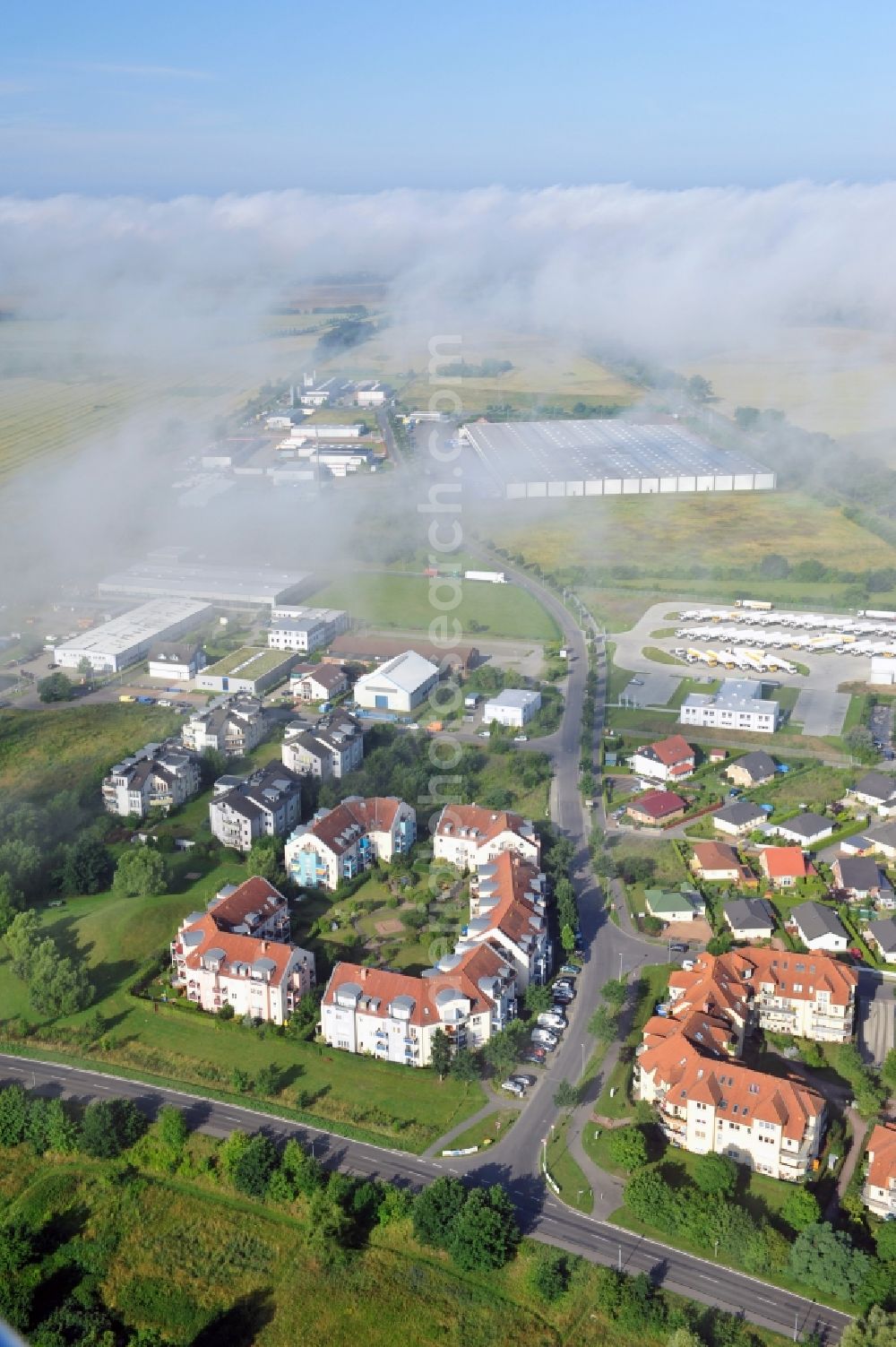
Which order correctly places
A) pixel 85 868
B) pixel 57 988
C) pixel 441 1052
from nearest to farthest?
pixel 441 1052 < pixel 57 988 < pixel 85 868

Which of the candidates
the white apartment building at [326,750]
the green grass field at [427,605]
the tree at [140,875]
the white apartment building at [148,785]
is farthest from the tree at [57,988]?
the green grass field at [427,605]

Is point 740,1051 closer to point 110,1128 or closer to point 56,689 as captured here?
point 110,1128

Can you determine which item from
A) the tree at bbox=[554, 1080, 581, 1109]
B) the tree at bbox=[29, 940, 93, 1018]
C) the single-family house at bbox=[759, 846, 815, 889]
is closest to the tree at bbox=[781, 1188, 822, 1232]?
the tree at bbox=[554, 1080, 581, 1109]

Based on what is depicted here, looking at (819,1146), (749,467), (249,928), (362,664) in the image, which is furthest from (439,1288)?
(749,467)

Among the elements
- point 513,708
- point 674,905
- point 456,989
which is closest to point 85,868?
point 456,989

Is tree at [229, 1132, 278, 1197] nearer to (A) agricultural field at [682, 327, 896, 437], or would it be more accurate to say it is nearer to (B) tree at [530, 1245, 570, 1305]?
(B) tree at [530, 1245, 570, 1305]

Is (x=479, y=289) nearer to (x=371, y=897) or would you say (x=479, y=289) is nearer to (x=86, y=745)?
(x=86, y=745)
